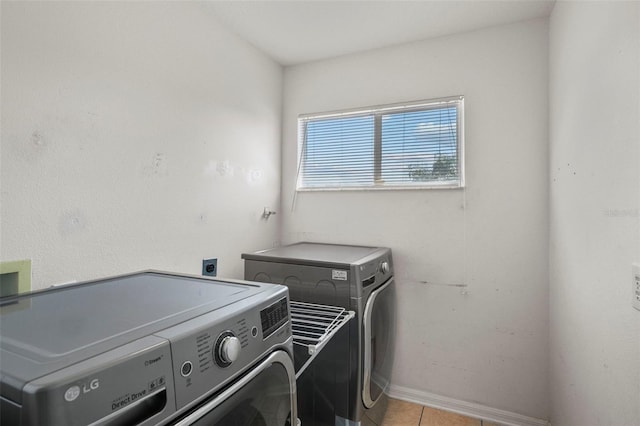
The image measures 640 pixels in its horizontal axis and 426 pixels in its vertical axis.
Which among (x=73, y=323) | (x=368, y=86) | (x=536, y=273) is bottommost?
(x=536, y=273)

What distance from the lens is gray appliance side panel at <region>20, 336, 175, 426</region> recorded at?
45 cm

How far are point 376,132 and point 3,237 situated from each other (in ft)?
6.69

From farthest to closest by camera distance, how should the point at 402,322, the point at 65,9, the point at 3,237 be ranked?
the point at 402,322
the point at 65,9
the point at 3,237

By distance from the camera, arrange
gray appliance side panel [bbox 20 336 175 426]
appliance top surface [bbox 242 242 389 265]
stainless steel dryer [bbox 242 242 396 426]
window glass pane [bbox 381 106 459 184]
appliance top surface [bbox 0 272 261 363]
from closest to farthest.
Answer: gray appliance side panel [bbox 20 336 175 426] → appliance top surface [bbox 0 272 261 363] → stainless steel dryer [bbox 242 242 396 426] → appliance top surface [bbox 242 242 389 265] → window glass pane [bbox 381 106 459 184]

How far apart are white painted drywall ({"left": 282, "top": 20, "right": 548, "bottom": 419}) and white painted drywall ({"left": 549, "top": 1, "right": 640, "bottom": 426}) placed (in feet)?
0.38

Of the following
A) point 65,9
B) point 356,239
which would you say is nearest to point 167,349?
point 65,9

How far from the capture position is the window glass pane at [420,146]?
2.13m

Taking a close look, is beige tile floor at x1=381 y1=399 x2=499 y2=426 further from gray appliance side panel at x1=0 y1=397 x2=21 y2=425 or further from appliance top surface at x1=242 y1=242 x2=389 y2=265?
gray appliance side panel at x1=0 y1=397 x2=21 y2=425

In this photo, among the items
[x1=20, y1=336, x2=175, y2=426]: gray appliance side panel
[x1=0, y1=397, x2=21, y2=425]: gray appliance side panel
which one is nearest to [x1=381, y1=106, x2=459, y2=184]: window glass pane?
[x1=20, y1=336, x2=175, y2=426]: gray appliance side panel

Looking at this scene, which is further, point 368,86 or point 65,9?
point 368,86

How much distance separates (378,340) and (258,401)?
112 centimetres

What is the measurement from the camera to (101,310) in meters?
0.81

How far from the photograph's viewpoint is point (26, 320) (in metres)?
0.73

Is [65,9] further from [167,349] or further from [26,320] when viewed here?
[167,349]
